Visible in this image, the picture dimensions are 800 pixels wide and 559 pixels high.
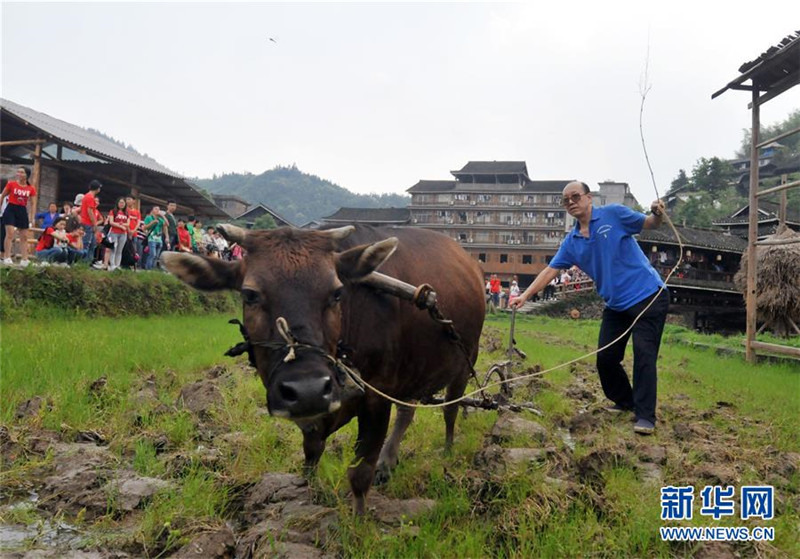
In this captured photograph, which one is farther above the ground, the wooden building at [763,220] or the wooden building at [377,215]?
the wooden building at [377,215]

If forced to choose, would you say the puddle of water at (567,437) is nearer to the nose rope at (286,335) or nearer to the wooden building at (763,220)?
the nose rope at (286,335)

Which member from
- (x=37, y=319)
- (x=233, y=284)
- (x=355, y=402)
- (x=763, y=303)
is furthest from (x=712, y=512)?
(x=763, y=303)

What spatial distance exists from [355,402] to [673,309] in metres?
27.8

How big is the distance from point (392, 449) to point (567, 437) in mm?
1722

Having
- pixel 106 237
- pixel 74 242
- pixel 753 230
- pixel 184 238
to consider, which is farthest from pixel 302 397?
pixel 184 238

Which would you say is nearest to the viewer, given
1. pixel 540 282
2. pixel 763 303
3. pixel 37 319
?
pixel 540 282

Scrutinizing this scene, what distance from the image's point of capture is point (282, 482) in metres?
3.56

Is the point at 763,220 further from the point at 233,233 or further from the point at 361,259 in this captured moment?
the point at 233,233

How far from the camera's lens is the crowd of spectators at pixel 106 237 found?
425 inches

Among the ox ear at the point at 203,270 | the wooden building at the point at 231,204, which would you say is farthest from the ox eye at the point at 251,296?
the wooden building at the point at 231,204

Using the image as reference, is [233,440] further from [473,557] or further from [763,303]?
[763,303]

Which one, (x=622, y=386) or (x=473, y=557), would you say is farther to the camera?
(x=622, y=386)

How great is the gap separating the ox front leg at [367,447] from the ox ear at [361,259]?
30.4 inches

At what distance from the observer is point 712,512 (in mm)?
3109
